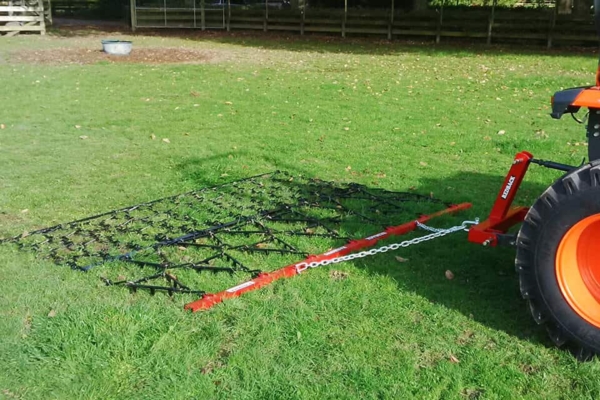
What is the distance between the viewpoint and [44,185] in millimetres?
6457

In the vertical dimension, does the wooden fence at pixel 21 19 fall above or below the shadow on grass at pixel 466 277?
above

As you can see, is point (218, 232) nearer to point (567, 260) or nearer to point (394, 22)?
point (567, 260)

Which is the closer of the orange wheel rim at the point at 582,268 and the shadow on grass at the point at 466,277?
the orange wheel rim at the point at 582,268

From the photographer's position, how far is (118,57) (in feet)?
56.2

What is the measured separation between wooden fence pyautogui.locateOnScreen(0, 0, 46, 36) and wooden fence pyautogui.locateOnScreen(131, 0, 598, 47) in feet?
14.8

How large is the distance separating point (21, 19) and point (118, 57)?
24.4 feet

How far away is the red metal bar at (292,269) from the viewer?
155 inches

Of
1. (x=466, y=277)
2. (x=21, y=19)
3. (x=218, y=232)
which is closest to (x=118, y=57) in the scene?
(x=21, y=19)

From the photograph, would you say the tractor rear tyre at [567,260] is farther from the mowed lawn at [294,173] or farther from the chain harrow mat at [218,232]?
the chain harrow mat at [218,232]

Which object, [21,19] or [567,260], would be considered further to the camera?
[21,19]

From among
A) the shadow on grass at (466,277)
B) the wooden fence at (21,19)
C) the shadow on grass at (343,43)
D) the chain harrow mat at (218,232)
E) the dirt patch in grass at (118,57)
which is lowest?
the chain harrow mat at (218,232)

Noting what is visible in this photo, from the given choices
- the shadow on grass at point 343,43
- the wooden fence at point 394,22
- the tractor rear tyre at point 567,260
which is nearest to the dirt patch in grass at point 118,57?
the shadow on grass at point 343,43

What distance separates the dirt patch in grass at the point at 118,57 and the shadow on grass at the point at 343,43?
3312 millimetres

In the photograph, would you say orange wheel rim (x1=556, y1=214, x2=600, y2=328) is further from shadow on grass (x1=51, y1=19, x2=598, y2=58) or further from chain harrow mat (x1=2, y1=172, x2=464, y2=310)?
shadow on grass (x1=51, y1=19, x2=598, y2=58)
